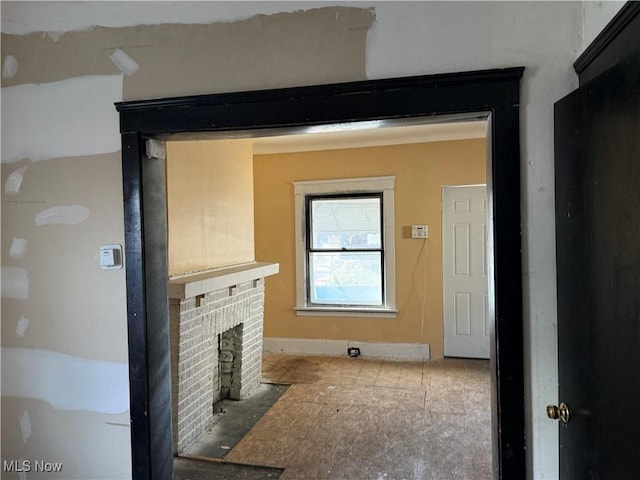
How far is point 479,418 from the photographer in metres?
3.21

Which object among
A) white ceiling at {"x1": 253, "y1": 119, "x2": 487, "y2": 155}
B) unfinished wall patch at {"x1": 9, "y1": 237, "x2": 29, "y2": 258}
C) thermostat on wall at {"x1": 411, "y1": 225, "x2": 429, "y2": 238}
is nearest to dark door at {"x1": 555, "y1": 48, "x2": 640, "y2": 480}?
unfinished wall patch at {"x1": 9, "y1": 237, "x2": 29, "y2": 258}

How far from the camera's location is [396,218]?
4656mm

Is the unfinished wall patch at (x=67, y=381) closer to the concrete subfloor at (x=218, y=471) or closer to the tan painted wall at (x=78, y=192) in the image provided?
the tan painted wall at (x=78, y=192)

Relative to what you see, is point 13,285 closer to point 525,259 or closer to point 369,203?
point 525,259

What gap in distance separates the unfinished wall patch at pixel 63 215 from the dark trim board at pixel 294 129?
229mm

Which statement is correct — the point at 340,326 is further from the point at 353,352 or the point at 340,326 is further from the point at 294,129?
the point at 294,129

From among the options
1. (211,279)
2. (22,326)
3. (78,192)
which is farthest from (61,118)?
(211,279)

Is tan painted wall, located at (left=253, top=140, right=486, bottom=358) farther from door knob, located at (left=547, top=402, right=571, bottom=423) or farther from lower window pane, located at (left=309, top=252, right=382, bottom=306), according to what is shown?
door knob, located at (left=547, top=402, right=571, bottom=423)

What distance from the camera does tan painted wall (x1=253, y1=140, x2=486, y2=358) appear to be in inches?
179

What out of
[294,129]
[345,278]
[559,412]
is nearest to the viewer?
[559,412]

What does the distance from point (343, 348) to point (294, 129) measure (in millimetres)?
3681

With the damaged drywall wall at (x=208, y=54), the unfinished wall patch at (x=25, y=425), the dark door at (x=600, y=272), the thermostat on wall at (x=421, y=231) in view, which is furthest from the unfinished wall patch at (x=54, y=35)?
the thermostat on wall at (x=421, y=231)

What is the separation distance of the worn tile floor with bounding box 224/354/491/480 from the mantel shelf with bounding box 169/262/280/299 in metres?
1.11

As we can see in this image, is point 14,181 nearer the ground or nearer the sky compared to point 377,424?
nearer the sky
